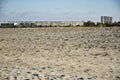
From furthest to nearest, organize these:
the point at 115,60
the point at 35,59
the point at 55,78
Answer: the point at 35,59
the point at 115,60
the point at 55,78

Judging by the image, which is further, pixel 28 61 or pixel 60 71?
pixel 28 61

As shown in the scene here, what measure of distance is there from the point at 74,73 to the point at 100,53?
12.5 ft

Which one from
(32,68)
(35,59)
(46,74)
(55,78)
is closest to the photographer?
(55,78)

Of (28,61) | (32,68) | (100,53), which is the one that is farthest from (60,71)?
(100,53)

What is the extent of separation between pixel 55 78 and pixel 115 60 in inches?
129

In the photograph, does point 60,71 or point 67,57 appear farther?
point 67,57

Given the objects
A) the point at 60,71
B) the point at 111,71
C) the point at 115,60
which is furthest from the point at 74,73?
the point at 115,60

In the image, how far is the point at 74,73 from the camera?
782cm

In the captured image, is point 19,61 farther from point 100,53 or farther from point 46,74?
point 100,53

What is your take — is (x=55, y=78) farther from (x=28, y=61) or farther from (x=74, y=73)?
(x=28, y=61)

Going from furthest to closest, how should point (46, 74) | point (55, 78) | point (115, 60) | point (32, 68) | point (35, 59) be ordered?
point (35, 59)
point (115, 60)
point (32, 68)
point (46, 74)
point (55, 78)

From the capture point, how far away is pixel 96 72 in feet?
25.8

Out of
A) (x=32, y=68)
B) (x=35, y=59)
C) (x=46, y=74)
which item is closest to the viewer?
(x=46, y=74)

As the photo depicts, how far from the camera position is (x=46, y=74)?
7.68 m
